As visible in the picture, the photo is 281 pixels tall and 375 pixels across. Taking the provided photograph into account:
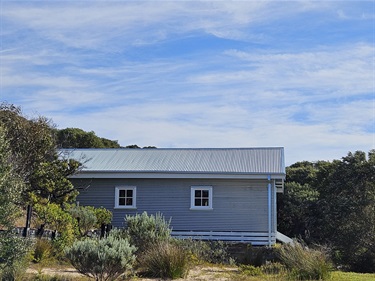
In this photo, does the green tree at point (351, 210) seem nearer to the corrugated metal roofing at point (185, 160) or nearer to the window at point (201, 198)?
the corrugated metal roofing at point (185, 160)

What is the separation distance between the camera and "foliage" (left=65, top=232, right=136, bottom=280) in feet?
35.1

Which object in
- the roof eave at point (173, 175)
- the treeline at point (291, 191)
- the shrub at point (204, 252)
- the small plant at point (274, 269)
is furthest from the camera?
the roof eave at point (173, 175)

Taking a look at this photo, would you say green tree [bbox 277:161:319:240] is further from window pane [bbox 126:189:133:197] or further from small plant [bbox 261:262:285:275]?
small plant [bbox 261:262:285:275]

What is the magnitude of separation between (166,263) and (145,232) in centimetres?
228

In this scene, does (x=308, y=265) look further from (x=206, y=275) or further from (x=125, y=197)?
(x=125, y=197)

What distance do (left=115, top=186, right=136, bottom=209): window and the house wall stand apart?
7.3 inches

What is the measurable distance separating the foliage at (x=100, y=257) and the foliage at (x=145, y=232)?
3367 millimetres

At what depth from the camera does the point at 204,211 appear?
2225 cm

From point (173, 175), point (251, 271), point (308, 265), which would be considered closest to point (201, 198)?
point (173, 175)

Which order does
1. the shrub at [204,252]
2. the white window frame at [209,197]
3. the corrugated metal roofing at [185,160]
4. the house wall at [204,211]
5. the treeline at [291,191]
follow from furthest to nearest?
the corrugated metal roofing at [185,160], the white window frame at [209,197], the house wall at [204,211], the shrub at [204,252], the treeline at [291,191]

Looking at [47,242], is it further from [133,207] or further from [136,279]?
[133,207]

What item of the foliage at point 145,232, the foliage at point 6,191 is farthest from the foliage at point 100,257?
the foliage at point 145,232

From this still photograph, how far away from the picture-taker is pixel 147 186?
2270 cm

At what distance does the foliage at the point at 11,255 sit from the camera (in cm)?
1099
